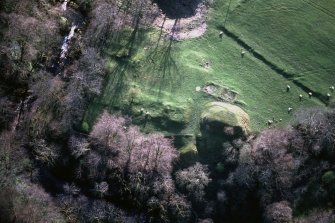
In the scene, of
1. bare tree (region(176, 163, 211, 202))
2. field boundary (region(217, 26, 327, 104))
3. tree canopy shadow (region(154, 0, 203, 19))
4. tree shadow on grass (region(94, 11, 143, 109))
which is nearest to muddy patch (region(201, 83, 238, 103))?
field boundary (region(217, 26, 327, 104))

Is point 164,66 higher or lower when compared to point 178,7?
lower

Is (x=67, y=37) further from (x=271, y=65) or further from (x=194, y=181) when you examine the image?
(x=271, y=65)

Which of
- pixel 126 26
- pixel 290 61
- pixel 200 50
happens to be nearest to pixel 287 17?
pixel 290 61

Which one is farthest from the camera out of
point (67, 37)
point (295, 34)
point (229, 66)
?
point (67, 37)

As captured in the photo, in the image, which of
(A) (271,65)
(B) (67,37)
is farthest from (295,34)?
(B) (67,37)

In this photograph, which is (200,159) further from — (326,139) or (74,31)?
(74,31)

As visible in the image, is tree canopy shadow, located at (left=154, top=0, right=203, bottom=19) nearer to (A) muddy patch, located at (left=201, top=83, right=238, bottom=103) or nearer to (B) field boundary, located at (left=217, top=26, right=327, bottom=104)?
(B) field boundary, located at (left=217, top=26, right=327, bottom=104)
